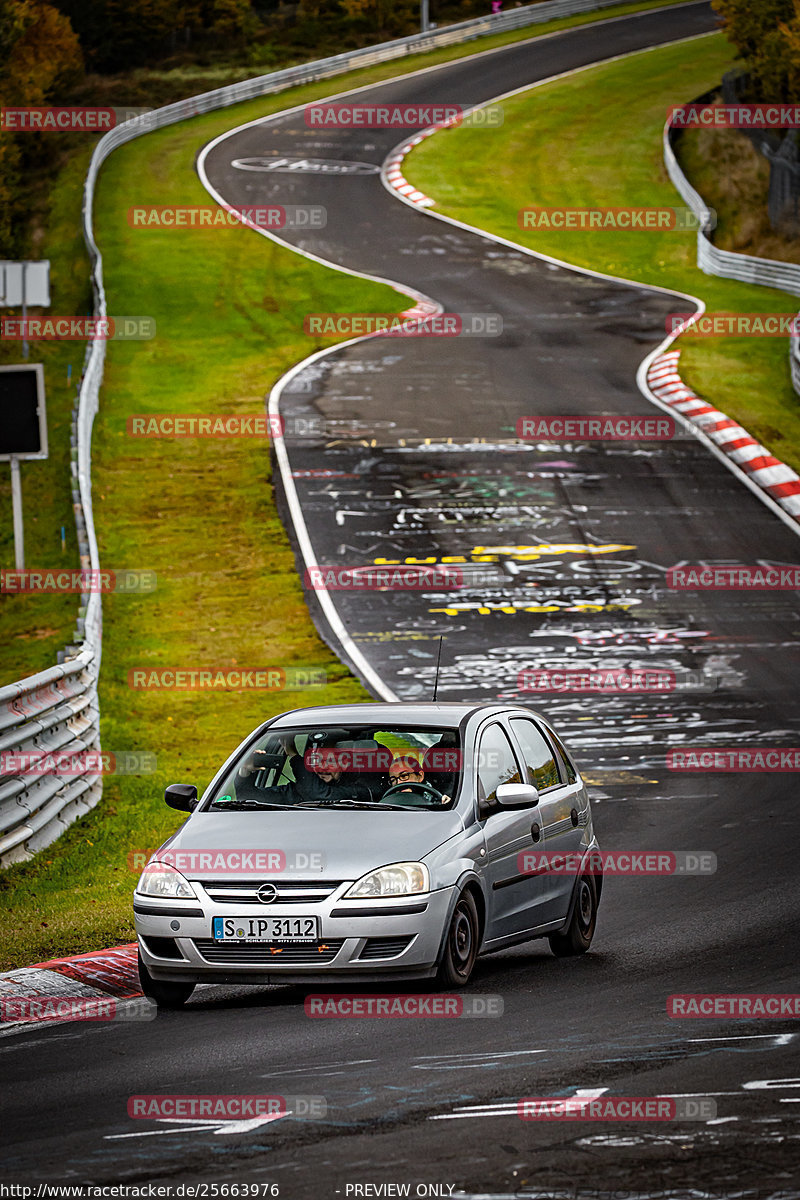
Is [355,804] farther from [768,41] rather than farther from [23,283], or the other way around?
[768,41]

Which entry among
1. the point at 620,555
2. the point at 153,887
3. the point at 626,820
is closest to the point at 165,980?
the point at 153,887

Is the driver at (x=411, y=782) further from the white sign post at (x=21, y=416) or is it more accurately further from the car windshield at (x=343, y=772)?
the white sign post at (x=21, y=416)

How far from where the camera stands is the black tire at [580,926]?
10.3 metres

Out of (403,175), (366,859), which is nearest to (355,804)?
(366,859)

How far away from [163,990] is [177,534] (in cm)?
1862

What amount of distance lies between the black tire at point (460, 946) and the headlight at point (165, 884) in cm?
128

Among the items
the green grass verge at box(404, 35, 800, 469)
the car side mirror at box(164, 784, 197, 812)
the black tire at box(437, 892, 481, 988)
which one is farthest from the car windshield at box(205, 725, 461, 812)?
the green grass verge at box(404, 35, 800, 469)

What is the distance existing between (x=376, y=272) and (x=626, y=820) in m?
31.0

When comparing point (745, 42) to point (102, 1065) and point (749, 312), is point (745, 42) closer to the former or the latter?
point (749, 312)

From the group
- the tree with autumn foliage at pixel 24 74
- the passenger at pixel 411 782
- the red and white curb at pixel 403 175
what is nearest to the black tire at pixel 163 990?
the passenger at pixel 411 782

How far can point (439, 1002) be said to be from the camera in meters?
8.68

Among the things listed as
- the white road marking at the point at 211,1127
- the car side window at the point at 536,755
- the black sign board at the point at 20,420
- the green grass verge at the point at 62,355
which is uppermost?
the white road marking at the point at 211,1127

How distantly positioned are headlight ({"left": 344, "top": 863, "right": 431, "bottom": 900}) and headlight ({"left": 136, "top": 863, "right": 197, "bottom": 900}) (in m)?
0.84

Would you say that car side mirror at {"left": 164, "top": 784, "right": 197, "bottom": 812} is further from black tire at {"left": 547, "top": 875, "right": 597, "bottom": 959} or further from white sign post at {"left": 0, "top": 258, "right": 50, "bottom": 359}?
white sign post at {"left": 0, "top": 258, "right": 50, "bottom": 359}
